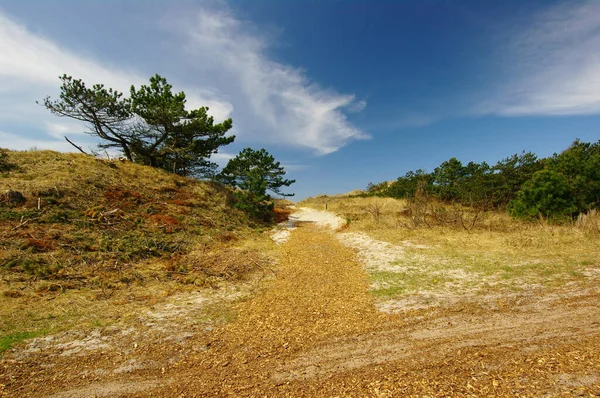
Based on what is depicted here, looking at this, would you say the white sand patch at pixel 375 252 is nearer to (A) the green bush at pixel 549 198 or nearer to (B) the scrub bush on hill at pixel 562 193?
(B) the scrub bush on hill at pixel 562 193

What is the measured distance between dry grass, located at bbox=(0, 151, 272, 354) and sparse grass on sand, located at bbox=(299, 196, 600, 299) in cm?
530

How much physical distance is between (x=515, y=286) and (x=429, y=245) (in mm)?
5097

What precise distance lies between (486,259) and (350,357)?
7736 mm

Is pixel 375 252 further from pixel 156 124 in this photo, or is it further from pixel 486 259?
pixel 156 124

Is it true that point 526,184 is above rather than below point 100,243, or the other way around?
above

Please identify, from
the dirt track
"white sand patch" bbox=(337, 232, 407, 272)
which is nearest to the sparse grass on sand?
"white sand patch" bbox=(337, 232, 407, 272)

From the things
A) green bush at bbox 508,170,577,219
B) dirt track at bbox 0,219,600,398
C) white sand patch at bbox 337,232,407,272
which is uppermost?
green bush at bbox 508,170,577,219

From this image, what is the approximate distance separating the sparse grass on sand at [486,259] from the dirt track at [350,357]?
121 cm

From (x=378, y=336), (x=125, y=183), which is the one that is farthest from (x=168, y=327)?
(x=125, y=183)

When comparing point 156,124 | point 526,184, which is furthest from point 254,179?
point 526,184

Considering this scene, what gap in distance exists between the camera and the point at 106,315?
542cm

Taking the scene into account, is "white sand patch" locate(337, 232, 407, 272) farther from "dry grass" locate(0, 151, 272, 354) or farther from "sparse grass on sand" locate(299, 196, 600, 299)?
"dry grass" locate(0, 151, 272, 354)

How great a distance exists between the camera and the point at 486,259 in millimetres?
9234

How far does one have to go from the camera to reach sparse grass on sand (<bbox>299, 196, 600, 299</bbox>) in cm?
702
